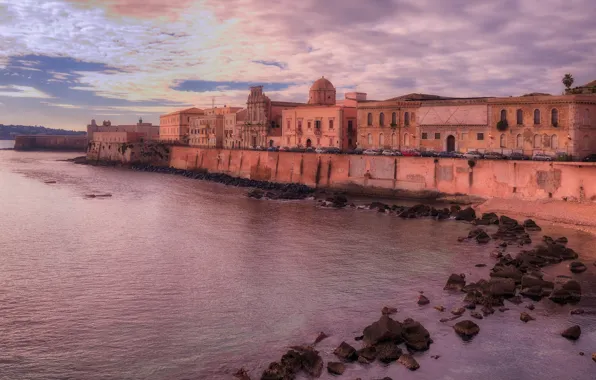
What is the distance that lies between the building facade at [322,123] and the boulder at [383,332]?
153 ft

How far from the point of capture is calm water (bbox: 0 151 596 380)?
15250 mm

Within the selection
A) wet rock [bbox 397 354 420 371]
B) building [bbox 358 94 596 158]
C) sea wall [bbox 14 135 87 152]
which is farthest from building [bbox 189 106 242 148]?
sea wall [bbox 14 135 87 152]

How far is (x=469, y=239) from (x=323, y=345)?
16.5m

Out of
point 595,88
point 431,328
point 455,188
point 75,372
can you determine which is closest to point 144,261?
point 75,372

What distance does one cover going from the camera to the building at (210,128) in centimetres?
9000

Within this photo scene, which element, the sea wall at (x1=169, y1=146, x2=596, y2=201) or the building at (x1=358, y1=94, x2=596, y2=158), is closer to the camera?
the sea wall at (x1=169, y1=146, x2=596, y2=201)

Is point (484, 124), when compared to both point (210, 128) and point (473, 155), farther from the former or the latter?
point (210, 128)

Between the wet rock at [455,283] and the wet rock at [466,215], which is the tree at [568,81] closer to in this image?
the wet rock at [466,215]

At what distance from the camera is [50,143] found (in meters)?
163

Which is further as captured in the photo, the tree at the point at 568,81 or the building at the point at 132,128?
the building at the point at 132,128

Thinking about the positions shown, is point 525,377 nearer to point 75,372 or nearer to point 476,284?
point 476,284

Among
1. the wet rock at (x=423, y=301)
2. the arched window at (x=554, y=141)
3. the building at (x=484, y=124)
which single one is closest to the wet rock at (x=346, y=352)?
the wet rock at (x=423, y=301)

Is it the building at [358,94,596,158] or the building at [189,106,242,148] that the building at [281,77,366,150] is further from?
the building at [189,106,242,148]

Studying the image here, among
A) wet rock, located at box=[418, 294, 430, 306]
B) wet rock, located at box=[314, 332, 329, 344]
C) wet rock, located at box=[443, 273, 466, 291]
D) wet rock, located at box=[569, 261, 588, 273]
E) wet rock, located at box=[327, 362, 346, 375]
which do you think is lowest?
wet rock, located at box=[327, 362, 346, 375]
